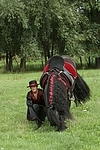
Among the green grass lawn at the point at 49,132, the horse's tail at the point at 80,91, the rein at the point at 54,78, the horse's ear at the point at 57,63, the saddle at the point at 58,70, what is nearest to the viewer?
the green grass lawn at the point at 49,132

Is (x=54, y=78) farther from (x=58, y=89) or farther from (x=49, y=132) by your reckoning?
(x=49, y=132)

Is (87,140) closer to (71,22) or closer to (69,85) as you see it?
(69,85)

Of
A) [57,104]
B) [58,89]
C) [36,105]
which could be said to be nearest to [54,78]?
[58,89]

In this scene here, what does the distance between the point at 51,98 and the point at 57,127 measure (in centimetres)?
50

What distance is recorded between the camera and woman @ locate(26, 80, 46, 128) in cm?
594

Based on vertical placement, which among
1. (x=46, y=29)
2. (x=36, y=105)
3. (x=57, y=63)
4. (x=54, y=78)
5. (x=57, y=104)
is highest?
(x=46, y=29)

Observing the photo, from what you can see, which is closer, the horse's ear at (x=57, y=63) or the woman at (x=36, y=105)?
the woman at (x=36, y=105)

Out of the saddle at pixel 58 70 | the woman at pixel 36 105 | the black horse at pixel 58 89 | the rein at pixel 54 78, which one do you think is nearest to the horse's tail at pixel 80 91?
the black horse at pixel 58 89

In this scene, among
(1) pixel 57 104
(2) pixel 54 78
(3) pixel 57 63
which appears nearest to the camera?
(1) pixel 57 104

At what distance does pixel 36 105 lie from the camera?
598cm

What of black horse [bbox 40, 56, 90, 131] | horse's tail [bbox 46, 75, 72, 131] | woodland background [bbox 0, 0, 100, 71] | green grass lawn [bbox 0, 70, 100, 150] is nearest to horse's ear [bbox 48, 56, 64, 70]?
black horse [bbox 40, 56, 90, 131]

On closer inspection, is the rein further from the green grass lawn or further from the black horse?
the green grass lawn

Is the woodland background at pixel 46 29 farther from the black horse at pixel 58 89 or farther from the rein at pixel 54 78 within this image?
the rein at pixel 54 78

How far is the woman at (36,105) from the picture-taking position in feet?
19.5
